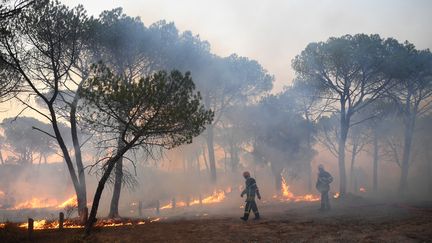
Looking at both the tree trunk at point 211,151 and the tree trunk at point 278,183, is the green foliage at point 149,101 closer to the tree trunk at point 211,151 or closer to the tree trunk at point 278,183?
the tree trunk at point 211,151

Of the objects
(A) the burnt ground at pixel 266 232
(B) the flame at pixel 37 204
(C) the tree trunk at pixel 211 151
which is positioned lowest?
(B) the flame at pixel 37 204

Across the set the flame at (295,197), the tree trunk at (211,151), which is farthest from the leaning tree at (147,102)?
the tree trunk at (211,151)

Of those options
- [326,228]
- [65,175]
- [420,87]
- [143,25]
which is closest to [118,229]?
[326,228]

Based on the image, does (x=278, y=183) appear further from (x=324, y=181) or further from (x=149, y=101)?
(x=149, y=101)

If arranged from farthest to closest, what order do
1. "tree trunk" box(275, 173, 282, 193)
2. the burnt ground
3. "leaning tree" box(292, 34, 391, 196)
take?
"tree trunk" box(275, 173, 282, 193), "leaning tree" box(292, 34, 391, 196), the burnt ground

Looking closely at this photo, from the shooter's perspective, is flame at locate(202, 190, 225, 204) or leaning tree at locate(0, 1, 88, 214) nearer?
leaning tree at locate(0, 1, 88, 214)

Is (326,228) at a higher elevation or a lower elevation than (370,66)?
lower

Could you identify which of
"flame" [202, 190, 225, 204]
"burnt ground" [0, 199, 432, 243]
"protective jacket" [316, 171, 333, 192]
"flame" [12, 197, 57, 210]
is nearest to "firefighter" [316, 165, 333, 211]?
"protective jacket" [316, 171, 333, 192]

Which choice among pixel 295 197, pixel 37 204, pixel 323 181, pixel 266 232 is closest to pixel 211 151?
pixel 295 197

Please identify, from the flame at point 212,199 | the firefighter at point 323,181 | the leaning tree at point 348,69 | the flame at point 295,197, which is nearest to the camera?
the firefighter at point 323,181

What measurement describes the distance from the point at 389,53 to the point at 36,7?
22.3 m

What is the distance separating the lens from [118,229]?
1260 centimetres

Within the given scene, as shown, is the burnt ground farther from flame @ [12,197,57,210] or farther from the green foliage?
flame @ [12,197,57,210]

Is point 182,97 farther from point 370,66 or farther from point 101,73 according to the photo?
point 370,66
